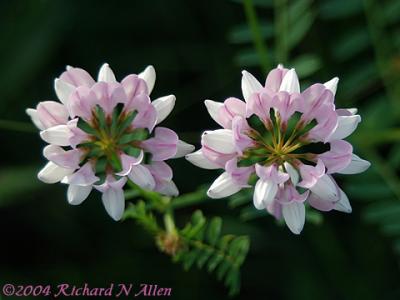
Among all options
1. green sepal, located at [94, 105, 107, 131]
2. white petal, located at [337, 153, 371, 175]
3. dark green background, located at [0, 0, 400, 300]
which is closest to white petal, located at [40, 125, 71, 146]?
green sepal, located at [94, 105, 107, 131]

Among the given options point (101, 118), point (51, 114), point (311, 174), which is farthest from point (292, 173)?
point (51, 114)

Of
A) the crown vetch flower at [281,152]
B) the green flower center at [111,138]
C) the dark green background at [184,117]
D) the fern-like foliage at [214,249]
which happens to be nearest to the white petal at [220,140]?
the crown vetch flower at [281,152]

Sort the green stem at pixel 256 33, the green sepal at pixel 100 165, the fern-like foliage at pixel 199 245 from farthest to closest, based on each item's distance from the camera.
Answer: the green stem at pixel 256 33 → the fern-like foliage at pixel 199 245 → the green sepal at pixel 100 165

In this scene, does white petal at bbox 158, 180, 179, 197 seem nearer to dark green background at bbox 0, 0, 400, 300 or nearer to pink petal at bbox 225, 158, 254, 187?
pink petal at bbox 225, 158, 254, 187

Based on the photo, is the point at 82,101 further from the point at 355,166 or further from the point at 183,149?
the point at 355,166

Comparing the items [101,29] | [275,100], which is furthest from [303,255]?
[275,100]

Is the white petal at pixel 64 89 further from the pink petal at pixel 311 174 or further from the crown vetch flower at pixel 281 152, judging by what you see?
the pink petal at pixel 311 174
